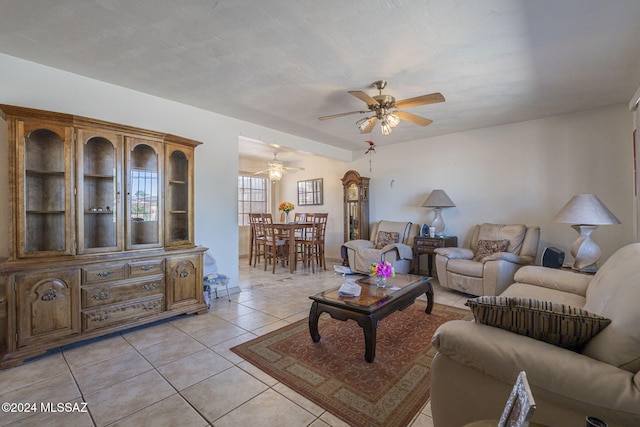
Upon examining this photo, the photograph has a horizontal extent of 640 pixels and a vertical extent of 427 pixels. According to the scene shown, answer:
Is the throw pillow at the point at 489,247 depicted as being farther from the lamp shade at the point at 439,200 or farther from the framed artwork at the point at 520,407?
the framed artwork at the point at 520,407

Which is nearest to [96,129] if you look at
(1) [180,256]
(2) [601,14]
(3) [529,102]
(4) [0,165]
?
(4) [0,165]

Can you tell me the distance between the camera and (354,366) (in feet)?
6.98

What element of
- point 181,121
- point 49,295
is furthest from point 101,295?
point 181,121

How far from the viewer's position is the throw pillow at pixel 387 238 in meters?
5.08

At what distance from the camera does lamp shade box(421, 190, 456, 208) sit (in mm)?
4629

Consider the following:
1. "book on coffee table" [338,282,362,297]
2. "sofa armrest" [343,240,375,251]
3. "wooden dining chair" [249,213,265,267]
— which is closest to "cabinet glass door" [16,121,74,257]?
"book on coffee table" [338,282,362,297]

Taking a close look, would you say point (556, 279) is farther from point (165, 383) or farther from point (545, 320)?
point (165, 383)

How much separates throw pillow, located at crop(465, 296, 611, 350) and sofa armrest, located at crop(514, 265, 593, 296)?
5.29 feet

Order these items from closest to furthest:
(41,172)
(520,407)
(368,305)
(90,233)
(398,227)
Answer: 1. (520,407)
2. (368,305)
3. (41,172)
4. (90,233)
5. (398,227)

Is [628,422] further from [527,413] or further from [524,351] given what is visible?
[527,413]

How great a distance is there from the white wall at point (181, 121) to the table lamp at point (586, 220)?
12.8ft

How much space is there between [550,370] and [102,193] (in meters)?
3.67

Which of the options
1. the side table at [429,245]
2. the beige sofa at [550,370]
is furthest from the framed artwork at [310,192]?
the beige sofa at [550,370]

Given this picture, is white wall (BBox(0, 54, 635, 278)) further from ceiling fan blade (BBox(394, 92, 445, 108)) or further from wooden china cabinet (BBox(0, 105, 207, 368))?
ceiling fan blade (BBox(394, 92, 445, 108))
